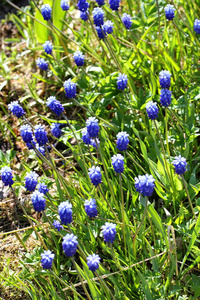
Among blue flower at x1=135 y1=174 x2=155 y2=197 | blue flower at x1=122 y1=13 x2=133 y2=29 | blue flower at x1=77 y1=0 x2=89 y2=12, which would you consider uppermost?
blue flower at x1=77 y1=0 x2=89 y2=12

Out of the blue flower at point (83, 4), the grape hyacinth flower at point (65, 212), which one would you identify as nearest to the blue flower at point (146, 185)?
the grape hyacinth flower at point (65, 212)

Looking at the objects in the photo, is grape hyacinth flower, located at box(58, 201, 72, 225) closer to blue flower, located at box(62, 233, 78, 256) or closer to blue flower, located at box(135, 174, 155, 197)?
blue flower, located at box(62, 233, 78, 256)

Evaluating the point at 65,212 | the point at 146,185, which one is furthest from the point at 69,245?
the point at 146,185

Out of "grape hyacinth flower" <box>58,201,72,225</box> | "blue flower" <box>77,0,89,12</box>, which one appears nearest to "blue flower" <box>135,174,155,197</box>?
"grape hyacinth flower" <box>58,201,72,225</box>

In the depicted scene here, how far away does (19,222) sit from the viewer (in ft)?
→ 12.6

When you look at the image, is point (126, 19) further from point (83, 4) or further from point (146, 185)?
point (146, 185)

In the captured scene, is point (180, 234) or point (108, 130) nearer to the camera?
point (180, 234)

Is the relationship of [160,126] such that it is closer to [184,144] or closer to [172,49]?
[184,144]

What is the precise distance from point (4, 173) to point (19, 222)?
1328 mm

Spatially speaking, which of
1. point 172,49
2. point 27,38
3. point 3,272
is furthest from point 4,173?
point 27,38

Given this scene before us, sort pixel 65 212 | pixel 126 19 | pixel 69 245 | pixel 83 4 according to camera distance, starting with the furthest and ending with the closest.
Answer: pixel 126 19, pixel 83 4, pixel 65 212, pixel 69 245

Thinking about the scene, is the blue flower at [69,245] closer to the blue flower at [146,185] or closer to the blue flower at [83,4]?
the blue flower at [146,185]

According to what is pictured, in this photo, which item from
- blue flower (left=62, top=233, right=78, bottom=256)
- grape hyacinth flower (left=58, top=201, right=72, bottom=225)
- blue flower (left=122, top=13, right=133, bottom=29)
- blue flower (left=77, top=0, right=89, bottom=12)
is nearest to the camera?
blue flower (left=62, top=233, right=78, bottom=256)

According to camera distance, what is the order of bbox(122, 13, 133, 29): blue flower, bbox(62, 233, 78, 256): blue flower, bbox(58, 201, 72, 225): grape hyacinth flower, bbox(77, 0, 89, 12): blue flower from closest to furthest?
bbox(62, 233, 78, 256): blue flower
bbox(58, 201, 72, 225): grape hyacinth flower
bbox(77, 0, 89, 12): blue flower
bbox(122, 13, 133, 29): blue flower
